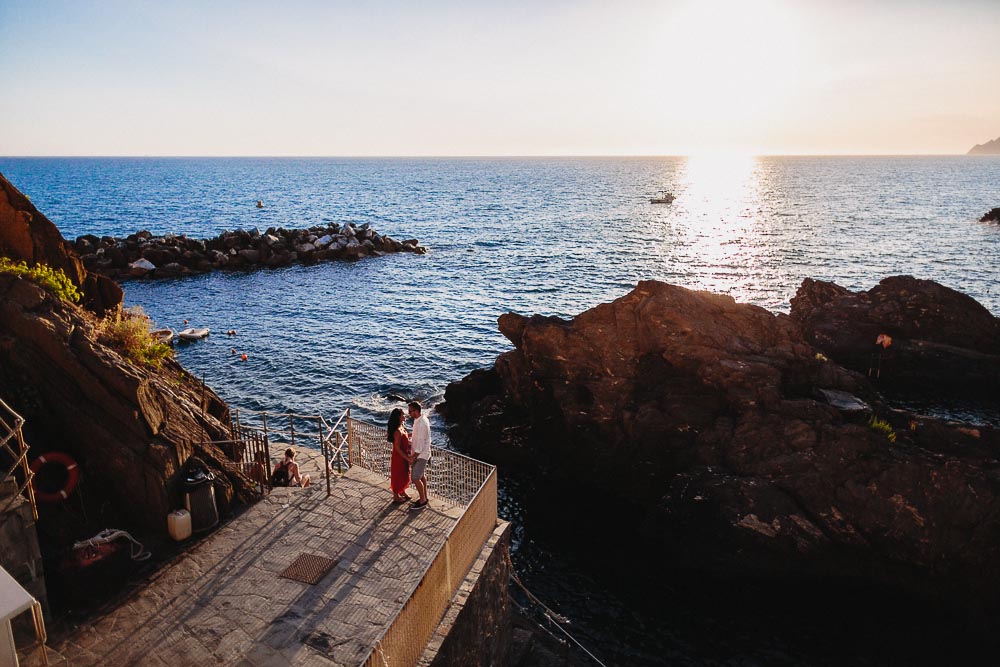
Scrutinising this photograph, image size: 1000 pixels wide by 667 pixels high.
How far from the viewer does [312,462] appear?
620 inches

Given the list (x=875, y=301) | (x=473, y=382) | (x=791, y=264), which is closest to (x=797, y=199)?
(x=791, y=264)

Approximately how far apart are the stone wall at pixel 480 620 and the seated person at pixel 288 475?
4762 mm

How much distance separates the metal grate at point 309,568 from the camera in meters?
10.1

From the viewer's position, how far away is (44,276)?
12391 millimetres

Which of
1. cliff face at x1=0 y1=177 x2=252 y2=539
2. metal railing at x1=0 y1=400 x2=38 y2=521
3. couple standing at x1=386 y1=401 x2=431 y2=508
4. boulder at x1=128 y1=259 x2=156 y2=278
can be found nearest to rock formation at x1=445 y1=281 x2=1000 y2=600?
couple standing at x1=386 y1=401 x2=431 y2=508

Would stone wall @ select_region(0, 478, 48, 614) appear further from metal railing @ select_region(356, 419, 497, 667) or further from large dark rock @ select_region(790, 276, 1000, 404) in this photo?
large dark rock @ select_region(790, 276, 1000, 404)

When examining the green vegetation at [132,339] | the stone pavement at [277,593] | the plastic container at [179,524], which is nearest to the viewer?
the stone pavement at [277,593]

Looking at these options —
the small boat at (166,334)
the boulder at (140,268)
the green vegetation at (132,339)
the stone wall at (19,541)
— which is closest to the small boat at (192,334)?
the small boat at (166,334)

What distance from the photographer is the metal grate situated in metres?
10.1

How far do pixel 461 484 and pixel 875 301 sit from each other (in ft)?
94.7

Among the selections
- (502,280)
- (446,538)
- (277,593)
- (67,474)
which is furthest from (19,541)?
(502,280)

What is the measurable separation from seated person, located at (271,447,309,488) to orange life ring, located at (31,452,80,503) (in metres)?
4.01

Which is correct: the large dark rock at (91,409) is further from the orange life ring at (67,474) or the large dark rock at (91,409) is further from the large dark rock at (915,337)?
the large dark rock at (915,337)

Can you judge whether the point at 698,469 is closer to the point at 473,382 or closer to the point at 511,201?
the point at 473,382
